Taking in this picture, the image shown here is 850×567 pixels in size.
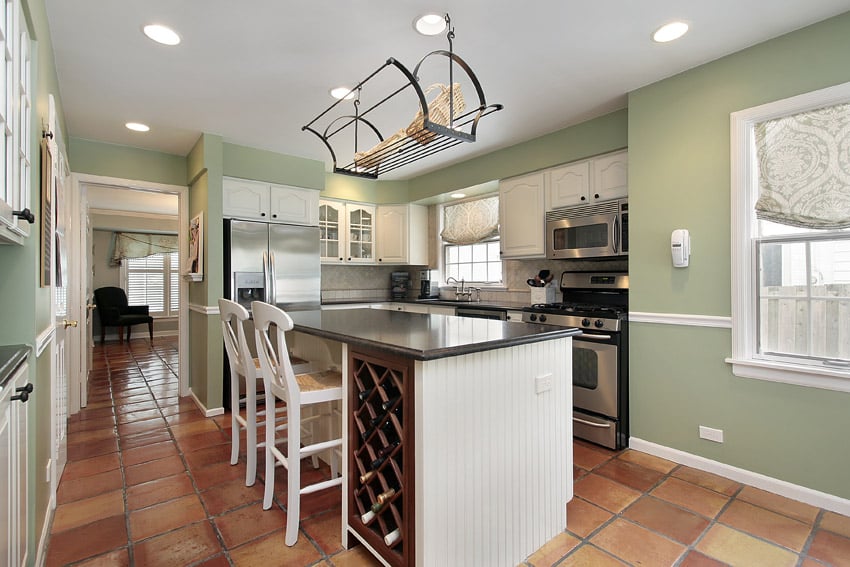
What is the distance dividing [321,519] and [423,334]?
1.10m

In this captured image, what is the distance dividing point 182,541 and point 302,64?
261cm

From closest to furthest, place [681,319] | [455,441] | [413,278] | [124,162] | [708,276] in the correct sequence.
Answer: [455,441] < [708,276] < [681,319] < [124,162] < [413,278]

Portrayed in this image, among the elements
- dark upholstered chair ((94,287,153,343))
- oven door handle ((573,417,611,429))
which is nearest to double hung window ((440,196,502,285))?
oven door handle ((573,417,611,429))

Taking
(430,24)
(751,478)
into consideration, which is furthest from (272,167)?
(751,478)

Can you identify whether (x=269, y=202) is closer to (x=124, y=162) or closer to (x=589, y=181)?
(x=124, y=162)

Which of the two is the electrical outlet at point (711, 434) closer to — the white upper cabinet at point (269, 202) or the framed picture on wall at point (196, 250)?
the white upper cabinet at point (269, 202)

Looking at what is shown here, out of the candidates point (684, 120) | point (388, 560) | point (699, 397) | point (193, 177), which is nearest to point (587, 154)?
point (684, 120)

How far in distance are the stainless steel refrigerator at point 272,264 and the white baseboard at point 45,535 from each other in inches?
79.5

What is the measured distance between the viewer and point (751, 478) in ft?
8.09

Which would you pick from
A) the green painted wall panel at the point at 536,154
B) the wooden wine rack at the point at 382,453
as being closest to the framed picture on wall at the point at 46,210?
the wooden wine rack at the point at 382,453

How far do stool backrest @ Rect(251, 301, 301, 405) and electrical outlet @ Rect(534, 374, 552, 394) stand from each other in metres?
1.06

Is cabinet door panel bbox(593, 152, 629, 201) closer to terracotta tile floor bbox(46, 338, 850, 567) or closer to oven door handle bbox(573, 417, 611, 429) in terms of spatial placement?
oven door handle bbox(573, 417, 611, 429)

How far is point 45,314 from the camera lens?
208 cm

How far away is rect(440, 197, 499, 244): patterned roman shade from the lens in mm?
4875
